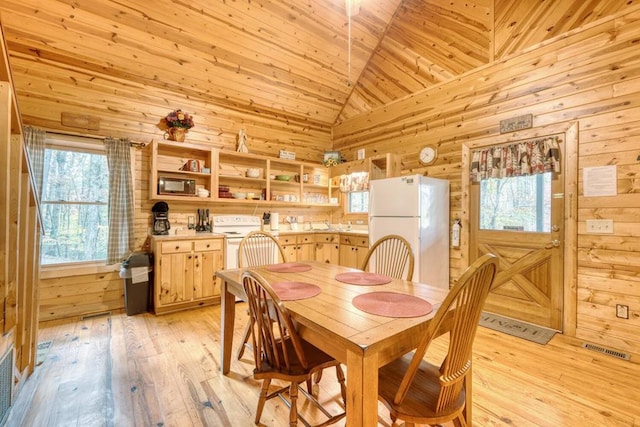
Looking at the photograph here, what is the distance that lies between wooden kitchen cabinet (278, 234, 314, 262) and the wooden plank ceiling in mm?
2084

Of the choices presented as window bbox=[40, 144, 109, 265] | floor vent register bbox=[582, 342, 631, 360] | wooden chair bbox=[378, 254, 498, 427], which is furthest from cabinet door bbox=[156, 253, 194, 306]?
floor vent register bbox=[582, 342, 631, 360]

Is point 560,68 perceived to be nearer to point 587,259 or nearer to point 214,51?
point 587,259

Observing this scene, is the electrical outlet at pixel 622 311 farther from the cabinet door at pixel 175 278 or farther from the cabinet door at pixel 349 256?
the cabinet door at pixel 175 278

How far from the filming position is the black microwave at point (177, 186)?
3482 millimetres

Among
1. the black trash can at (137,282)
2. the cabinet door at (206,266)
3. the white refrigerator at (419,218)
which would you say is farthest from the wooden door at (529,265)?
the black trash can at (137,282)

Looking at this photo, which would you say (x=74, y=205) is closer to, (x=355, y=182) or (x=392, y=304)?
(x=355, y=182)

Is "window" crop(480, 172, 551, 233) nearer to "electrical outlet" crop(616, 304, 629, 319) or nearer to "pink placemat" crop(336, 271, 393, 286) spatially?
"electrical outlet" crop(616, 304, 629, 319)

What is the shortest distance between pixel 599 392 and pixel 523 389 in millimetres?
485

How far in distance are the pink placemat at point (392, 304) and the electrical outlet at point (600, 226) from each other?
2.29 meters

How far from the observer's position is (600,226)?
99.8 inches

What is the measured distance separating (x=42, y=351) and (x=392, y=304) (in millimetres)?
2932

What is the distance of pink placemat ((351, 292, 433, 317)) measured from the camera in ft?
4.13

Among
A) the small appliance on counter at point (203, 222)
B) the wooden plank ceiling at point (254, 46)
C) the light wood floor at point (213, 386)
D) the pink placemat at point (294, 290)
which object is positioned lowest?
the light wood floor at point (213, 386)

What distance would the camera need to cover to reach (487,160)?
3260 millimetres
